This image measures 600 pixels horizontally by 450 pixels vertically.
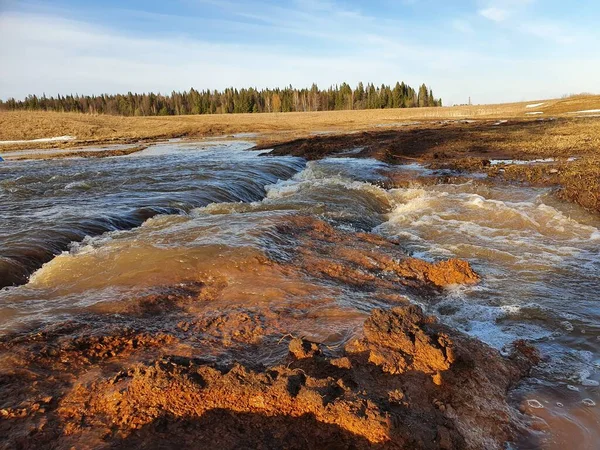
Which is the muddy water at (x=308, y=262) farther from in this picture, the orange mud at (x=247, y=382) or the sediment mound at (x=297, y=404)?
the sediment mound at (x=297, y=404)

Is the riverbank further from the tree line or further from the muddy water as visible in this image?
the tree line

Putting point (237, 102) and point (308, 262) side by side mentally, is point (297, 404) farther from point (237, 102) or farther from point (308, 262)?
point (237, 102)

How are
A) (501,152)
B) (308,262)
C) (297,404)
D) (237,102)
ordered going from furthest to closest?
(237,102)
(501,152)
(308,262)
(297,404)

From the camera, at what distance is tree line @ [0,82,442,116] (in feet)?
266

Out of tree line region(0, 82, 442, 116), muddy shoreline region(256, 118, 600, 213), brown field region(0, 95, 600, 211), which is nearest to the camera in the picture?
muddy shoreline region(256, 118, 600, 213)

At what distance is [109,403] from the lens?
260 centimetres

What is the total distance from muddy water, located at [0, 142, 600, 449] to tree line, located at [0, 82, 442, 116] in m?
73.7

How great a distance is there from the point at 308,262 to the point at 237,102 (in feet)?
265

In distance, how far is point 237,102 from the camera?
268 feet

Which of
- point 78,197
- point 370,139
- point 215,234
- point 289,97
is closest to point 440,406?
point 215,234

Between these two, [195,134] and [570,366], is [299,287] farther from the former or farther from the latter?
[195,134]

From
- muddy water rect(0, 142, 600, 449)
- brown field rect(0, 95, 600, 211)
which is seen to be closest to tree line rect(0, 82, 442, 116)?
brown field rect(0, 95, 600, 211)

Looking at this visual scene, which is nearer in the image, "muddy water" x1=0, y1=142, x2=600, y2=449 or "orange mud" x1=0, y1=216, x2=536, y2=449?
"orange mud" x1=0, y1=216, x2=536, y2=449

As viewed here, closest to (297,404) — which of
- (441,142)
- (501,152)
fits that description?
(501,152)
